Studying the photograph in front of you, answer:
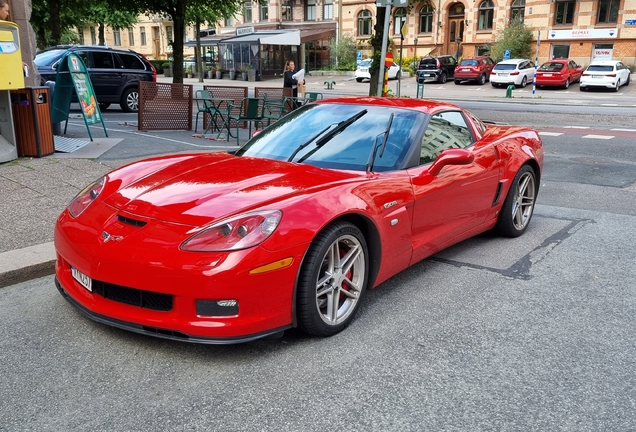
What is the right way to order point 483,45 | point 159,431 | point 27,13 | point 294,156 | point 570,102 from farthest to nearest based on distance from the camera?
point 483,45 → point 570,102 → point 27,13 → point 294,156 → point 159,431

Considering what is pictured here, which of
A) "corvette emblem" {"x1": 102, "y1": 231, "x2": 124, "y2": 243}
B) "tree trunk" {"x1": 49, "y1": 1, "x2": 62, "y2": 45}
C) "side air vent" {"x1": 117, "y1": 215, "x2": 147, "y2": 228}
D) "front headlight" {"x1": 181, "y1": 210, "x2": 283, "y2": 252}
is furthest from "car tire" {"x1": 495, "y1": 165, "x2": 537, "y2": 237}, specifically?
"tree trunk" {"x1": 49, "y1": 1, "x2": 62, "y2": 45}

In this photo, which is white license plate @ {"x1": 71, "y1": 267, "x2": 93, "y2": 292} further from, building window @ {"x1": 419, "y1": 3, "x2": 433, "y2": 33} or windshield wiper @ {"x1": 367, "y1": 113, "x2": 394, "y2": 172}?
building window @ {"x1": 419, "y1": 3, "x2": 433, "y2": 33}

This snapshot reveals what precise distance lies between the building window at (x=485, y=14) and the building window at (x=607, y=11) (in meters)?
8.01

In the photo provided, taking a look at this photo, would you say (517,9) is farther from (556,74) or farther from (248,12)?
(248,12)

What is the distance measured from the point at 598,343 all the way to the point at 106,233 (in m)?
2.97

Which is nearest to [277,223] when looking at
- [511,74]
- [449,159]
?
[449,159]

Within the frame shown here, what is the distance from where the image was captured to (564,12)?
43062 millimetres

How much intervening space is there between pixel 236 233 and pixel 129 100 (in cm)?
1535

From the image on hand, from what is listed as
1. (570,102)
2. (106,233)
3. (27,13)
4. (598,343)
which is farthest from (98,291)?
(570,102)

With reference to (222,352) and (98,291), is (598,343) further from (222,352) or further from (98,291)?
(98,291)

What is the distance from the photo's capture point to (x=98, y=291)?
3283mm

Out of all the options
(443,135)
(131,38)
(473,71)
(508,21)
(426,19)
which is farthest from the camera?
(131,38)

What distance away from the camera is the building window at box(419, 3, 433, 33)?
49531mm

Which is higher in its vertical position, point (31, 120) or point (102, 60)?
point (102, 60)
